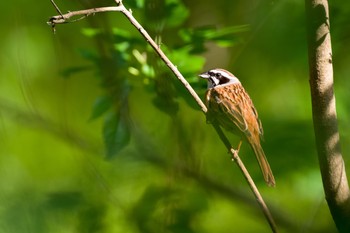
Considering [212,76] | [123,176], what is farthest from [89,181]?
[212,76]

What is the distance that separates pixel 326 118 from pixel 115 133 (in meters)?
0.70

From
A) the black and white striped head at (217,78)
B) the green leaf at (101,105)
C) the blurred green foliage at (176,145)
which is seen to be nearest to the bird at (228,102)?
the black and white striped head at (217,78)

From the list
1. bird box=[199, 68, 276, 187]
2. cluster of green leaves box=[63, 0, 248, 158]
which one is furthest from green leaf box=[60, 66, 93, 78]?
bird box=[199, 68, 276, 187]

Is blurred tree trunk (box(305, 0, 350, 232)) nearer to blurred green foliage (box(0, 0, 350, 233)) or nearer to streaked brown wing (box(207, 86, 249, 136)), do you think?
blurred green foliage (box(0, 0, 350, 233))

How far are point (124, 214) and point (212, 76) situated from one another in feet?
4.18

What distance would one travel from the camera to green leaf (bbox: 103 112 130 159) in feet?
6.50

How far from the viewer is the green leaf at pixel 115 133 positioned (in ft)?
6.50

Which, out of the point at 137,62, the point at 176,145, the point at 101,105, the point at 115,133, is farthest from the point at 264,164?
the point at 137,62

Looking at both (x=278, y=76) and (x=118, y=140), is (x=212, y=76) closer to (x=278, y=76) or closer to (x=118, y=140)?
(x=118, y=140)

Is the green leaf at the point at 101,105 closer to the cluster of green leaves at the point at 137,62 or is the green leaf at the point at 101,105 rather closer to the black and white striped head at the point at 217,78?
the cluster of green leaves at the point at 137,62

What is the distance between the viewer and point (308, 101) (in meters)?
2.01

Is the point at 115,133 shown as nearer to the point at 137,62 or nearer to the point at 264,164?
the point at 137,62

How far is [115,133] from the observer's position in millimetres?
2076

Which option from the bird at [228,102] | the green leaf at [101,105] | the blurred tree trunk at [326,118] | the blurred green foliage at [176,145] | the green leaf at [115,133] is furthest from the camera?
the bird at [228,102]
